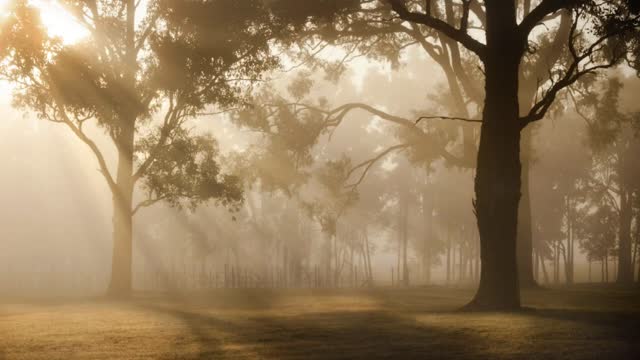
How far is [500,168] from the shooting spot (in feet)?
75.2

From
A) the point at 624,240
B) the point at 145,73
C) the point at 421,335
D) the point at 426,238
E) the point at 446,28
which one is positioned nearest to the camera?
the point at 421,335

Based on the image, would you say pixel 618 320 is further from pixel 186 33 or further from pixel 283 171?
pixel 283 171

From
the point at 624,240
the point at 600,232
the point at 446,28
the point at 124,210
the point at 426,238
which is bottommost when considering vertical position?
the point at 624,240

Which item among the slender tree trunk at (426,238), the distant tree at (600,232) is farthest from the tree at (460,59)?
the slender tree trunk at (426,238)

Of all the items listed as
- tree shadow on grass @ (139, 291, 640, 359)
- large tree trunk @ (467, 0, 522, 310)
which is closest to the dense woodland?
large tree trunk @ (467, 0, 522, 310)

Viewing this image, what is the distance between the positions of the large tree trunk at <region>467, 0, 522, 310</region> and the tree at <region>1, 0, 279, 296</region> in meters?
8.61

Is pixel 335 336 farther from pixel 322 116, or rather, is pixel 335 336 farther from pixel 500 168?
pixel 322 116

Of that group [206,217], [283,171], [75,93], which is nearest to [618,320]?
[75,93]

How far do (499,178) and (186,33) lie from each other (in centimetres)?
1358

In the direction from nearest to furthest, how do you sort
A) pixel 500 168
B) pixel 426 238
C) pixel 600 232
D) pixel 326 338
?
pixel 326 338 < pixel 500 168 < pixel 600 232 < pixel 426 238

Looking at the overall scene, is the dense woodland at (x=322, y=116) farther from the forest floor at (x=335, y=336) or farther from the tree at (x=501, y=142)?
the forest floor at (x=335, y=336)

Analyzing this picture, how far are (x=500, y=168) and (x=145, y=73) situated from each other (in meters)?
16.6

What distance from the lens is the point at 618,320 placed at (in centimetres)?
1856

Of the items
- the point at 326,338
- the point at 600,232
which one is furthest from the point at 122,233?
the point at 600,232
